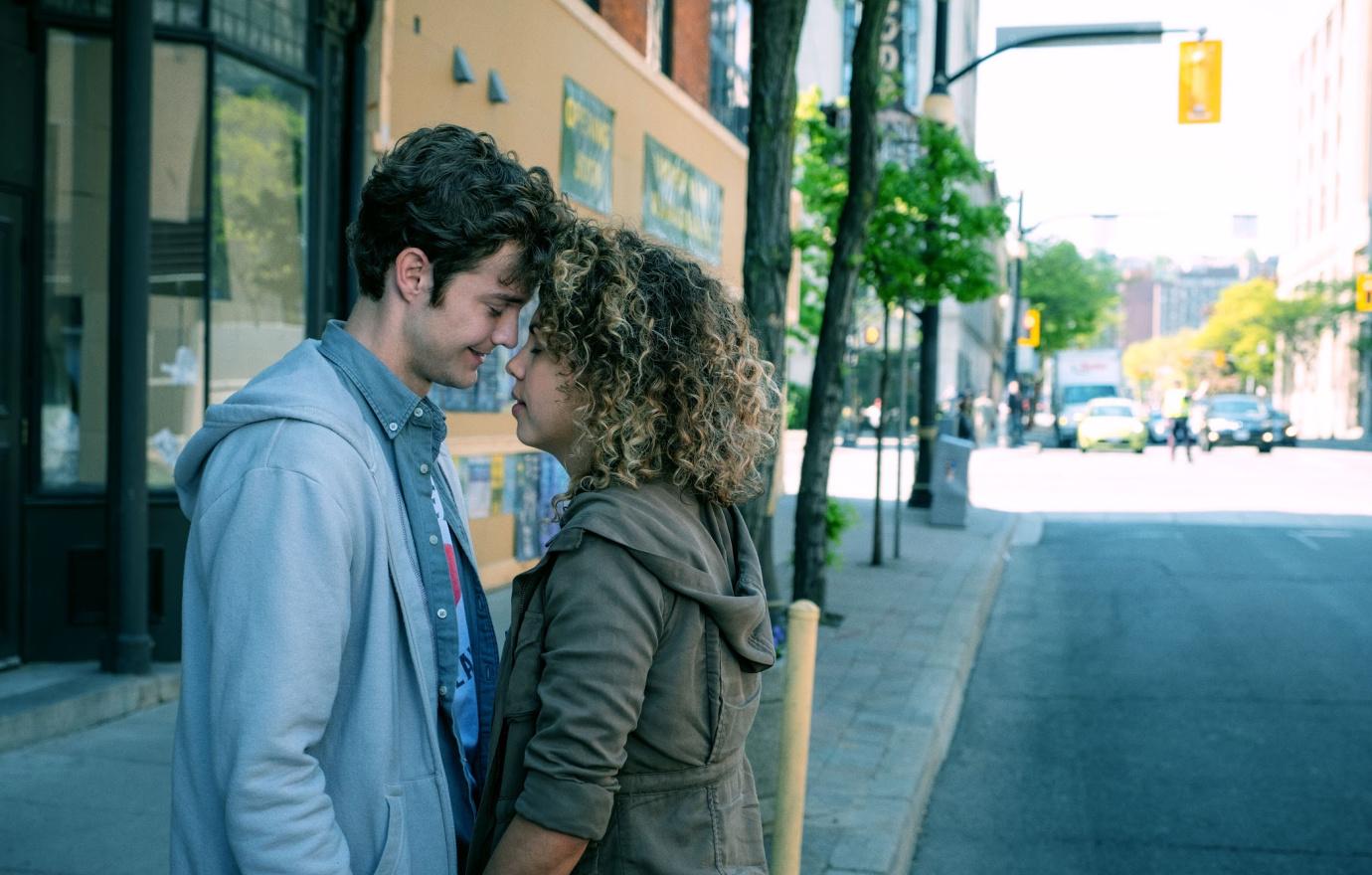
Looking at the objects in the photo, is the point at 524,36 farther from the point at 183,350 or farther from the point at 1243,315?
the point at 1243,315

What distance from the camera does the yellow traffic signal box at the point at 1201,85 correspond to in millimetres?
16906

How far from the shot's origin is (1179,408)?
34.2 m

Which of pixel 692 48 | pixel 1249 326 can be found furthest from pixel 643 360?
pixel 1249 326

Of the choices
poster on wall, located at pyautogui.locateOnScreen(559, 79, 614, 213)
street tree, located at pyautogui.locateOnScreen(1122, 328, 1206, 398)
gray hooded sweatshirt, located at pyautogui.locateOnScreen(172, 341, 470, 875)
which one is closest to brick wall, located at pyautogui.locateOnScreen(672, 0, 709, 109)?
poster on wall, located at pyautogui.locateOnScreen(559, 79, 614, 213)

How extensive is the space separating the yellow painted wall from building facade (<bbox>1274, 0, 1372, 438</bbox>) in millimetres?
57564

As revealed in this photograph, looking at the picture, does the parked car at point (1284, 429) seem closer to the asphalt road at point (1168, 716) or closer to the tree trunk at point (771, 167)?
the asphalt road at point (1168, 716)

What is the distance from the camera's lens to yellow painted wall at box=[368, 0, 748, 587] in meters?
8.86

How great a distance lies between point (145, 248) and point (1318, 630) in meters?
8.08

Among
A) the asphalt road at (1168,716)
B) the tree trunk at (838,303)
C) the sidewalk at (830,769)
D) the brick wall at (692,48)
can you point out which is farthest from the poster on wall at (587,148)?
the asphalt road at (1168,716)

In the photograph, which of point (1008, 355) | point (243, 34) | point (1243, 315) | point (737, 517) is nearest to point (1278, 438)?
point (1008, 355)

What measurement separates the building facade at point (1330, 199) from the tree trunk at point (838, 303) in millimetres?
60901

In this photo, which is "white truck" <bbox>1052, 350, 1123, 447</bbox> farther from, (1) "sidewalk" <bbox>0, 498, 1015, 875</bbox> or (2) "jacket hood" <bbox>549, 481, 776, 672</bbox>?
(2) "jacket hood" <bbox>549, 481, 776, 672</bbox>

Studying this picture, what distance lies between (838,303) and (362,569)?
283 inches

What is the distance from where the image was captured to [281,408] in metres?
1.85
